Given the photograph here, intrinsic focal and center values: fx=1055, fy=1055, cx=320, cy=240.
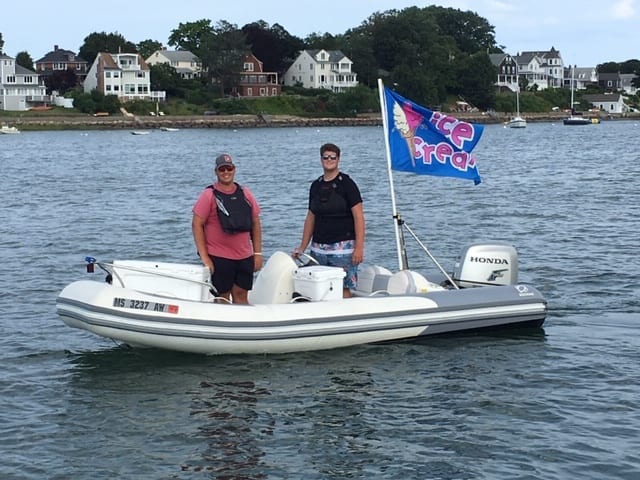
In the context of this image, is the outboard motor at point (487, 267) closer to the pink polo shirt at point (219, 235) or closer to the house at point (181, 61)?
the pink polo shirt at point (219, 235)

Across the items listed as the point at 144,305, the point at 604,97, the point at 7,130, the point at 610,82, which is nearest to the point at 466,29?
the point at 604,97

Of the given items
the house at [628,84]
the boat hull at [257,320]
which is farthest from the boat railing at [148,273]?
the house at [628,84]

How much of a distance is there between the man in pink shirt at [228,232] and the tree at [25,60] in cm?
12638

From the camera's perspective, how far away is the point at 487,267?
1269 centimetres

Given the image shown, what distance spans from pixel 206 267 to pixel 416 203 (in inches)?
811

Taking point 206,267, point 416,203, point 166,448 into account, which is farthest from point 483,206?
point 166,448

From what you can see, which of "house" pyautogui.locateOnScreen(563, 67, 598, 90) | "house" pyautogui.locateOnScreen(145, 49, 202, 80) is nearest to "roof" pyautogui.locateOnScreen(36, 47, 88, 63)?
"house" pyautogui.locateOnScreen(145, 49, 202, 80)

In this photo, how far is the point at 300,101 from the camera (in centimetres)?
12600

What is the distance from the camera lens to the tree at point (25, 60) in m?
131

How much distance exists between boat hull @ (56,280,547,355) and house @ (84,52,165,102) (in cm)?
10775

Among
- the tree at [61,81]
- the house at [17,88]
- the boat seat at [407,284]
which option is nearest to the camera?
the boat seat at [407,284]

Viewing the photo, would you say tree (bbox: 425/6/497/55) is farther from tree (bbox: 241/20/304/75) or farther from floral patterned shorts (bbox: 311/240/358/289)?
floral patterned shorts (bbox: 311/240/358/289)

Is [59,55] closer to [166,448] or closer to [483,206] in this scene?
[483,206]

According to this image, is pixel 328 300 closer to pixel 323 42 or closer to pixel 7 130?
pixel 7 130
